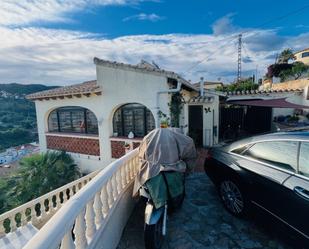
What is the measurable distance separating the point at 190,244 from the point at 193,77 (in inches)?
810

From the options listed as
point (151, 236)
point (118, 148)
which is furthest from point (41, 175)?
point (151, 236)

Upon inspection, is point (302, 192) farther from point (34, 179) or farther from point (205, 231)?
point (34, 179)

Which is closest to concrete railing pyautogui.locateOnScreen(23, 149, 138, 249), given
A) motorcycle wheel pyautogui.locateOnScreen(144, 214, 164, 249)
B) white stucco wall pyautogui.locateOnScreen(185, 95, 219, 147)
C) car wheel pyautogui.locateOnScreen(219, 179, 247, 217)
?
motorcycle wheel pyautogui.locateOnScreen(144, 214, 164, 249)

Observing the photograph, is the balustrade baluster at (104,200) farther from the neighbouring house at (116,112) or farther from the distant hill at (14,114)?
the distant hill at (14,114)

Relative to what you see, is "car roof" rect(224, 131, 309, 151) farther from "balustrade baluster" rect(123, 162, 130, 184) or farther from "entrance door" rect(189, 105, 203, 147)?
"entrance door" rect(189, 105, 203, 147)

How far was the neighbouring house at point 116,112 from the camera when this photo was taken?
30.5ft

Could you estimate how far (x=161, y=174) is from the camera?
365cm

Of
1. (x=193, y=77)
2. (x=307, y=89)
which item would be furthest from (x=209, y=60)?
(x=307, y=89)

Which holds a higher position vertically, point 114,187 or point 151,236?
point 114,187

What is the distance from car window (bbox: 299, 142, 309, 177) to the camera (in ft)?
9.00

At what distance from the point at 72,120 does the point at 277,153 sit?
12.8 metres

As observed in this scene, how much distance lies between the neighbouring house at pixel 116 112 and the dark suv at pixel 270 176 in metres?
5.21

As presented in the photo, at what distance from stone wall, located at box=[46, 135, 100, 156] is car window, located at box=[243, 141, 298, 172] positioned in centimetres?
994

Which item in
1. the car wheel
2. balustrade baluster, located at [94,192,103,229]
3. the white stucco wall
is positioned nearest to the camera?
balustrade baluster, located at [94,192,103,229]
